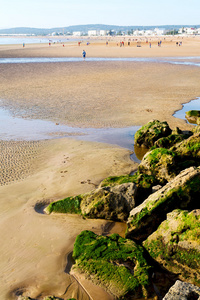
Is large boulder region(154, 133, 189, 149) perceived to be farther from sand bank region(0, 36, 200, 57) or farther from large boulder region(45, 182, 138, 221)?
sand bank region(0, 36, 200, 57)

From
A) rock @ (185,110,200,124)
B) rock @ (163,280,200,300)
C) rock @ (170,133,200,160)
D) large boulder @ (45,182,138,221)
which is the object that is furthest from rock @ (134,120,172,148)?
rock @ (163,280,200,300)

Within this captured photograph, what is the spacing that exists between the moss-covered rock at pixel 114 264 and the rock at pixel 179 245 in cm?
40

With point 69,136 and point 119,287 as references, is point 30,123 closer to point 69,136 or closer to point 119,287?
point 69,136

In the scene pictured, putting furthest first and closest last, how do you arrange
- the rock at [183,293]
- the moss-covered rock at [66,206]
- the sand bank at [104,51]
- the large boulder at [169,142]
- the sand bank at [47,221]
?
the sand bank at [104,51], the large boulder at [169,142], the moss-covered rock at [66,206], the sand bank at [47,221], the rock at [183,293]

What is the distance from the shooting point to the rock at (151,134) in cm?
→ 1266

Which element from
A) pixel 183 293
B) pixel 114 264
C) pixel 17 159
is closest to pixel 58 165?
pixel 17 159

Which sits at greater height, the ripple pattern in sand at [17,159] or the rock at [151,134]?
the rock at [151,134]

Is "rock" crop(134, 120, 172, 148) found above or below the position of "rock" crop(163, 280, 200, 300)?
above

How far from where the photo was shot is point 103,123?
52.9 ft

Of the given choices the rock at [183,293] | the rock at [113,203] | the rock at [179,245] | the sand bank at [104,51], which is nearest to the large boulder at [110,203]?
the rock at [113,203]

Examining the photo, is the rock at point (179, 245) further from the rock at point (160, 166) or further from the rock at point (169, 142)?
the rock at point (169, 142)

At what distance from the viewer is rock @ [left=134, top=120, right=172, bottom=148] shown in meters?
12.7

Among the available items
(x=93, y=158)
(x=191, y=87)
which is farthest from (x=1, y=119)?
(x=191, y=87)

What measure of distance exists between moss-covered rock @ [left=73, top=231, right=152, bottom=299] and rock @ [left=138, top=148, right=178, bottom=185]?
9.56 feet
